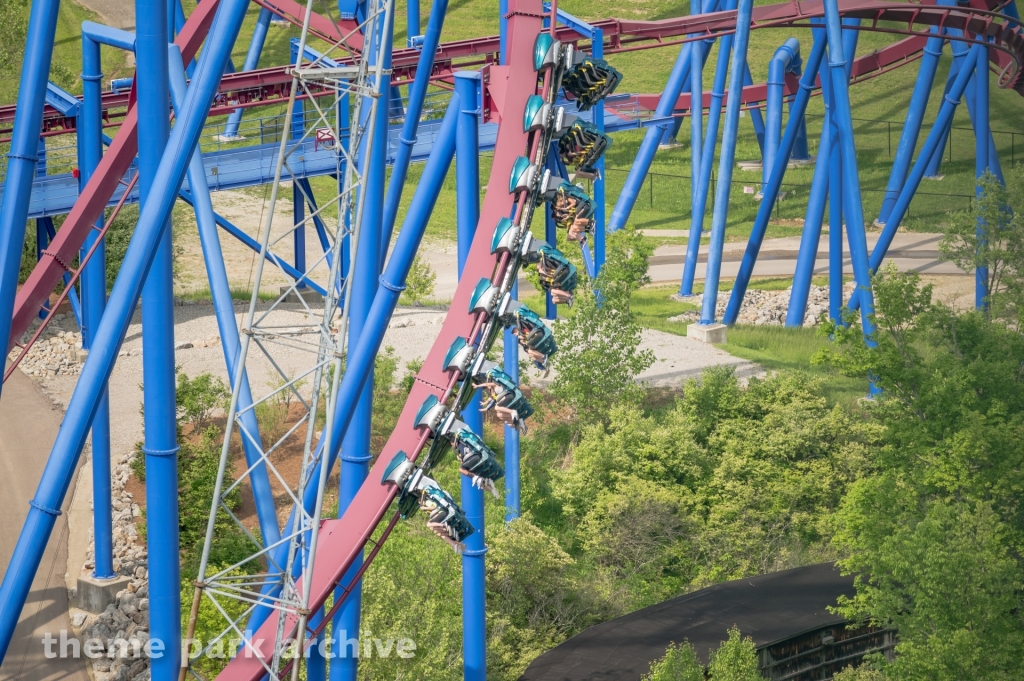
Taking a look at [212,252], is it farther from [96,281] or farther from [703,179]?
[703,179]

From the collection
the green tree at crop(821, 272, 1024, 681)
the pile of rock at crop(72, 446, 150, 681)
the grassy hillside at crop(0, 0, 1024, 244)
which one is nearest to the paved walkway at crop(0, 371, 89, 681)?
the pile of rock at crop(72, 446, 150, 681)

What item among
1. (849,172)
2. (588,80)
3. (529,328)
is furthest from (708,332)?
(529,328)

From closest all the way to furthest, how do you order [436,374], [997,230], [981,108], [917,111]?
[436,374]
[997,230]
[981,108]
[917,111]

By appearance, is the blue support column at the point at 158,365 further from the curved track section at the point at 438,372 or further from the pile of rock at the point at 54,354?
the pile of rock at the point at 54,354

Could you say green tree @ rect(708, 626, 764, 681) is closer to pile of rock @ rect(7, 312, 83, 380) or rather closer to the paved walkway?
the paved walkway

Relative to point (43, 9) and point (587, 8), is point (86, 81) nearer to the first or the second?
point (43, 9)
